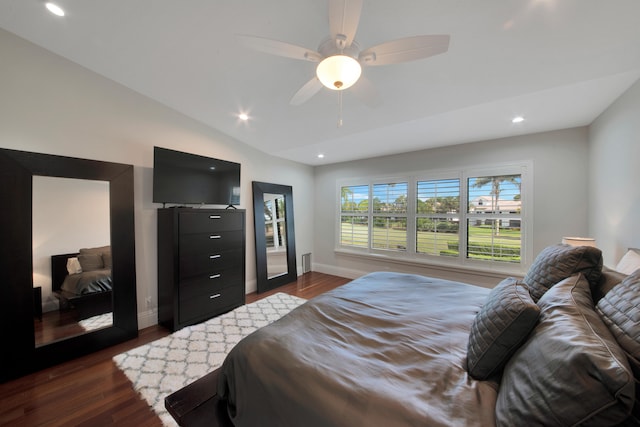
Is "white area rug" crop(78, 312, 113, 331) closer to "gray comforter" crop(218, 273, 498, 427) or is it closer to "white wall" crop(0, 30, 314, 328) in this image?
"white wall" crop(0, 30, 314, 328)

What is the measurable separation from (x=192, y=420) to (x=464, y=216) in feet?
12.6

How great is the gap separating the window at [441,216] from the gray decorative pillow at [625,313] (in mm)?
2702

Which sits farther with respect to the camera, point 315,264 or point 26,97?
point 315,264

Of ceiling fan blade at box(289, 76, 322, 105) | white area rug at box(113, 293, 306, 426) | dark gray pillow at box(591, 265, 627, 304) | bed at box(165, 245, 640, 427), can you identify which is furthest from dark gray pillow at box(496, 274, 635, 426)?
white area rug at box(113, 293, 306, 426)

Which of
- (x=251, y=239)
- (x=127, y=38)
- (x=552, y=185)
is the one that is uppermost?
(x=127, y=38)

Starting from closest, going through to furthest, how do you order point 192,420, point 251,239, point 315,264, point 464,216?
point 192,420 < point 464,216 < point 251,239 < point 315,264

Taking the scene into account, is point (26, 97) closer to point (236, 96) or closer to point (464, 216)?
point (236, 96)

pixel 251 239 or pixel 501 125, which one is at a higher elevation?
pixel 501 125

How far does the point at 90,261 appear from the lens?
2381mm

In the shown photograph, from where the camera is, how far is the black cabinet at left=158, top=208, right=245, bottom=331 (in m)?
2.69

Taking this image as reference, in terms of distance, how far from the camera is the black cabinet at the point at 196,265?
2.69 meters

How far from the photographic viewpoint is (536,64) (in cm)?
182

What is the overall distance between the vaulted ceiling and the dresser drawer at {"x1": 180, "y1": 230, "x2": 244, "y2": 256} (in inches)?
59.7

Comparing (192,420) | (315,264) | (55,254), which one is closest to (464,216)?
(315,264)
